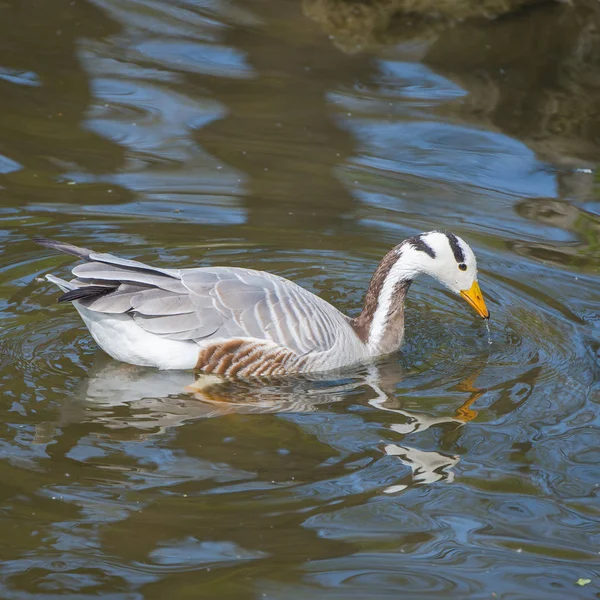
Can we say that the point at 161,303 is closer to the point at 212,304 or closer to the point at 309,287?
the point at 212,304

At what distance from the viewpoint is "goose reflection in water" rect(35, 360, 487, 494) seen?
664 centimetres

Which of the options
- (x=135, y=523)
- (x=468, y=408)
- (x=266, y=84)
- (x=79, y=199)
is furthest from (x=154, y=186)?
A: (x=135, y=523)

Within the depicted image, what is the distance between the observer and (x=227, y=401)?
23.8 ft

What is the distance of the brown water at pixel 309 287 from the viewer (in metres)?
5.60

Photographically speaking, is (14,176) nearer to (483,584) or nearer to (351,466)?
(351,466)

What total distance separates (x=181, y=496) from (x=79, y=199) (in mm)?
4855

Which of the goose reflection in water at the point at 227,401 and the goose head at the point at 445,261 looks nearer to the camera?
the goose reflection in water at the point at 227,401

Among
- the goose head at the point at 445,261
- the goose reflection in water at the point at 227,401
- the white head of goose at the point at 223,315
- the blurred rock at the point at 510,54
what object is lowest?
the goose reflection in water at the point at 227,401

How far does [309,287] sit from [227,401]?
1.93 meters

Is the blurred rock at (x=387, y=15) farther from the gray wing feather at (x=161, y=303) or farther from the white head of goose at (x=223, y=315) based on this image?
the gray wing feather at (x=161, y=303)

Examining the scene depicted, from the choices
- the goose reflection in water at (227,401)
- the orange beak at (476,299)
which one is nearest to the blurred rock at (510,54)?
the orange beak at (476,299)

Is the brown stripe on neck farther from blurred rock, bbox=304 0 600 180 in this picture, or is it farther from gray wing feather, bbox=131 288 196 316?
blurred rock, bbox=304 0 600 180

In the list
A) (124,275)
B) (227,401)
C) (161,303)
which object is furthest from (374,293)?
(124,275)

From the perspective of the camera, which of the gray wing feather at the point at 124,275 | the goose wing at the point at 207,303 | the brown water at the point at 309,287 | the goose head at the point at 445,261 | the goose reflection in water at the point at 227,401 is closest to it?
the brown water at the point at 309,287
